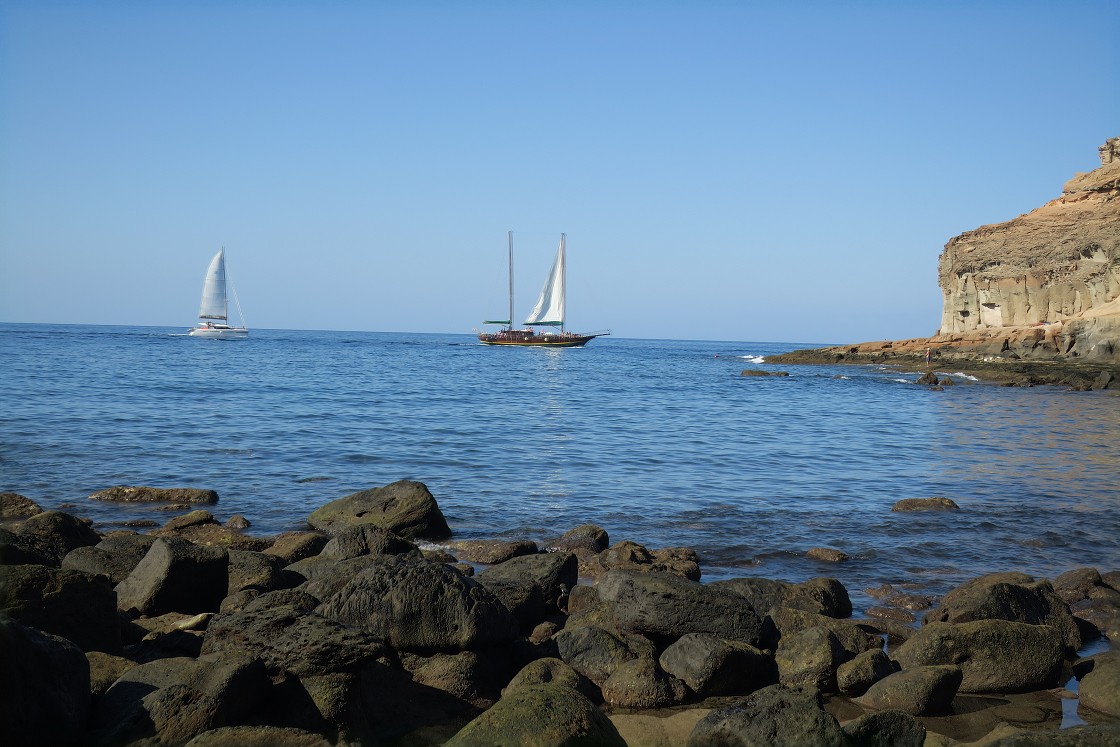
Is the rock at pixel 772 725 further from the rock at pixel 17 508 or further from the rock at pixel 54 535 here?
the rock at pixel 17 508

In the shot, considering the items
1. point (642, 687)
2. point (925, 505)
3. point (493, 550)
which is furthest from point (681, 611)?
point (925, 505)

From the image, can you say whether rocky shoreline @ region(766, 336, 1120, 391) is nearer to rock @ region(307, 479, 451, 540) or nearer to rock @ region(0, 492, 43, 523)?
rock @ region(307, 479, 451, 540)

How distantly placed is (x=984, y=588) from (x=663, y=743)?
3.70 m

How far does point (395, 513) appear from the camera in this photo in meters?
11.0

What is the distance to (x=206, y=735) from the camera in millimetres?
4219

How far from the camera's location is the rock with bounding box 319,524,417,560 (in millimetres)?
8117

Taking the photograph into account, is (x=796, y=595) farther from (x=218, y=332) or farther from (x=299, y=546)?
(x=218, y=332)

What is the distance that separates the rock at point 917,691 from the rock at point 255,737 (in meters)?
3.66

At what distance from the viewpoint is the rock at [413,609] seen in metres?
5.91

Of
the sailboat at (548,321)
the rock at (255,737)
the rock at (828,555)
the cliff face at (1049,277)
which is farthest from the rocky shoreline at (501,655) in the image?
the sailboat at (548,321)

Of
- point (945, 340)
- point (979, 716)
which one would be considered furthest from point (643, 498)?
Result: point (945, 340)

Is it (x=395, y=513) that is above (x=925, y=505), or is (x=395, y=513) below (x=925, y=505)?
above

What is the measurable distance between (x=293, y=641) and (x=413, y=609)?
0.97 meters

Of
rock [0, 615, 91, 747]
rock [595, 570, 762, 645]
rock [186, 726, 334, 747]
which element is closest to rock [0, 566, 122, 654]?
rock [0, 615, 91, 747]
